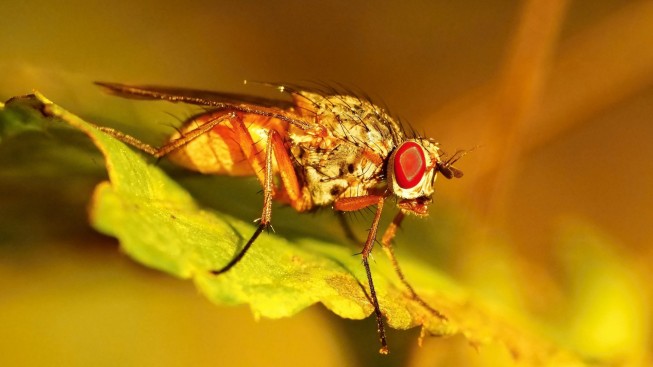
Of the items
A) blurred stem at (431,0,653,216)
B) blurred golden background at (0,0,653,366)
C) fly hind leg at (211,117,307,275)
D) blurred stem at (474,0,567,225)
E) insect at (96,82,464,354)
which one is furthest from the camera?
blurred stem at (431,0,653,216)

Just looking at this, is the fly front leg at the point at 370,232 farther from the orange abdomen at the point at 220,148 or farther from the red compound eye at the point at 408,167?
the orange abdomen at the point at 220,148

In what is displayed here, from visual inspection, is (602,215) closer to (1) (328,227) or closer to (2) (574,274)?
(2) (574,274)

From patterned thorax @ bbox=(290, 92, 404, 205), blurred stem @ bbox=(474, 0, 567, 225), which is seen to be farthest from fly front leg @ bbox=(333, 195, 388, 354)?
blurred stem @ bbox=(474, 0, 567, 225)

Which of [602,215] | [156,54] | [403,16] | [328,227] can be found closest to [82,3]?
[156,54]

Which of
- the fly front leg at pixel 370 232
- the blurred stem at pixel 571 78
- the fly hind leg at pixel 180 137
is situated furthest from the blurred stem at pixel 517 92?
the fly hind leg at pixel 180 137

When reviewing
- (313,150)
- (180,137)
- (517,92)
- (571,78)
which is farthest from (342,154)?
(571,78)

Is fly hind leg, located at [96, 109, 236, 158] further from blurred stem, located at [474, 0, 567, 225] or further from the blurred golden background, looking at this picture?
blurred stem, located at [474, 0, 567, 225]

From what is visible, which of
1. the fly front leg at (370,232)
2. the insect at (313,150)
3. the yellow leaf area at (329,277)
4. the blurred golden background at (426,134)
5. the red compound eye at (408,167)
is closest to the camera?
the yellow leaf area at (329,277)
